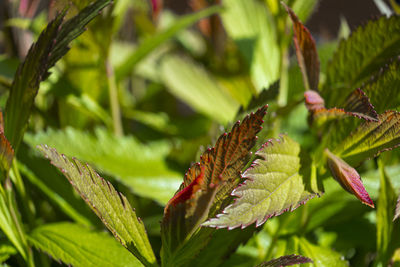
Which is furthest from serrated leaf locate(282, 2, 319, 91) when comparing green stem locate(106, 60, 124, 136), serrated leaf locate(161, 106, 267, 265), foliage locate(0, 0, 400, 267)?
green stem locate(106, 60, 124, 136)

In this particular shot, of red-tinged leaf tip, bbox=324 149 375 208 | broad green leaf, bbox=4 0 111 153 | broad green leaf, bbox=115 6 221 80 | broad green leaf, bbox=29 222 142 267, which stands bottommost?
red-tinged leaf tip, bbox=324 149 375 208

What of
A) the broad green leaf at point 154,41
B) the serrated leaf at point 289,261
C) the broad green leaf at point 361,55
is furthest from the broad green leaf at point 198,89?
the serrated leaf at point 289,261

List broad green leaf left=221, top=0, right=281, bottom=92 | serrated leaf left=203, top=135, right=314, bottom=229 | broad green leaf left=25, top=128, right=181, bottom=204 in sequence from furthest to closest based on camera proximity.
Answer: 1. broad green leaf left=221, top=0, right=281, bottom=92
2. broad green leaf left=25, top=128, right=181, bottom=204
3. serrated leaf left=203, top=135, right=314, bottom=229

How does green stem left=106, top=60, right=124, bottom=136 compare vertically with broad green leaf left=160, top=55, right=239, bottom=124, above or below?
above

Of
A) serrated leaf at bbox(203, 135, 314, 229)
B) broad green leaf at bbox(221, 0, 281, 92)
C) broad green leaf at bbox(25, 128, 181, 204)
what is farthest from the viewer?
broad green leaf at bbox(221, 0, 281, 92)

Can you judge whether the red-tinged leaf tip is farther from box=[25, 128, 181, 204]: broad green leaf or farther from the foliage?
box=[25, 128, 181, 204]: broad green leaf

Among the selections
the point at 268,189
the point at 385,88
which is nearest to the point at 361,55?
the point at 385,88

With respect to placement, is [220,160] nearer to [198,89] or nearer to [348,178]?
[348,178]
